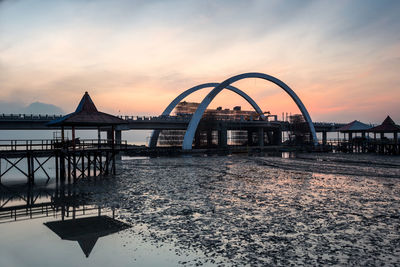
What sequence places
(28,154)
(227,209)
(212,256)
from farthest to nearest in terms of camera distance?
(28,154), (227,209), (212,256)

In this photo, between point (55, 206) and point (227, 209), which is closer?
point (227, 209)

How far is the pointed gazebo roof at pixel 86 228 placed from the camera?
33.9 ft

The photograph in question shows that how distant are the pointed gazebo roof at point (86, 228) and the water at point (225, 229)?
28 centimetres

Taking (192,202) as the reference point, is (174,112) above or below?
above

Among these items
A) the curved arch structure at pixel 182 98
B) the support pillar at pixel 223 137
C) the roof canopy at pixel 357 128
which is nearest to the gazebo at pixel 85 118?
the support pillar at pixel 223 137

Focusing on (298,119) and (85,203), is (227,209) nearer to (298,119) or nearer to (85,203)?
(85,203)

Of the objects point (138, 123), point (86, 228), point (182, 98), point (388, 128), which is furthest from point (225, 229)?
point (182, 98)

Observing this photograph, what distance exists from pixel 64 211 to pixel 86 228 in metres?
3.49

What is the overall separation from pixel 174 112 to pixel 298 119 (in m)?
37.9

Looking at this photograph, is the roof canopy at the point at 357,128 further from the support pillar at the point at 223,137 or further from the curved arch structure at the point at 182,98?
the curved arch structure at the point at 182,98

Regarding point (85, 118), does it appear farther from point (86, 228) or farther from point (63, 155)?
point (86, 228)

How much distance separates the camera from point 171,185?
68.2 feet

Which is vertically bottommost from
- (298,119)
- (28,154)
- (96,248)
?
(96,248)

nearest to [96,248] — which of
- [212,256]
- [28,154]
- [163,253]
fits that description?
[163,253]
